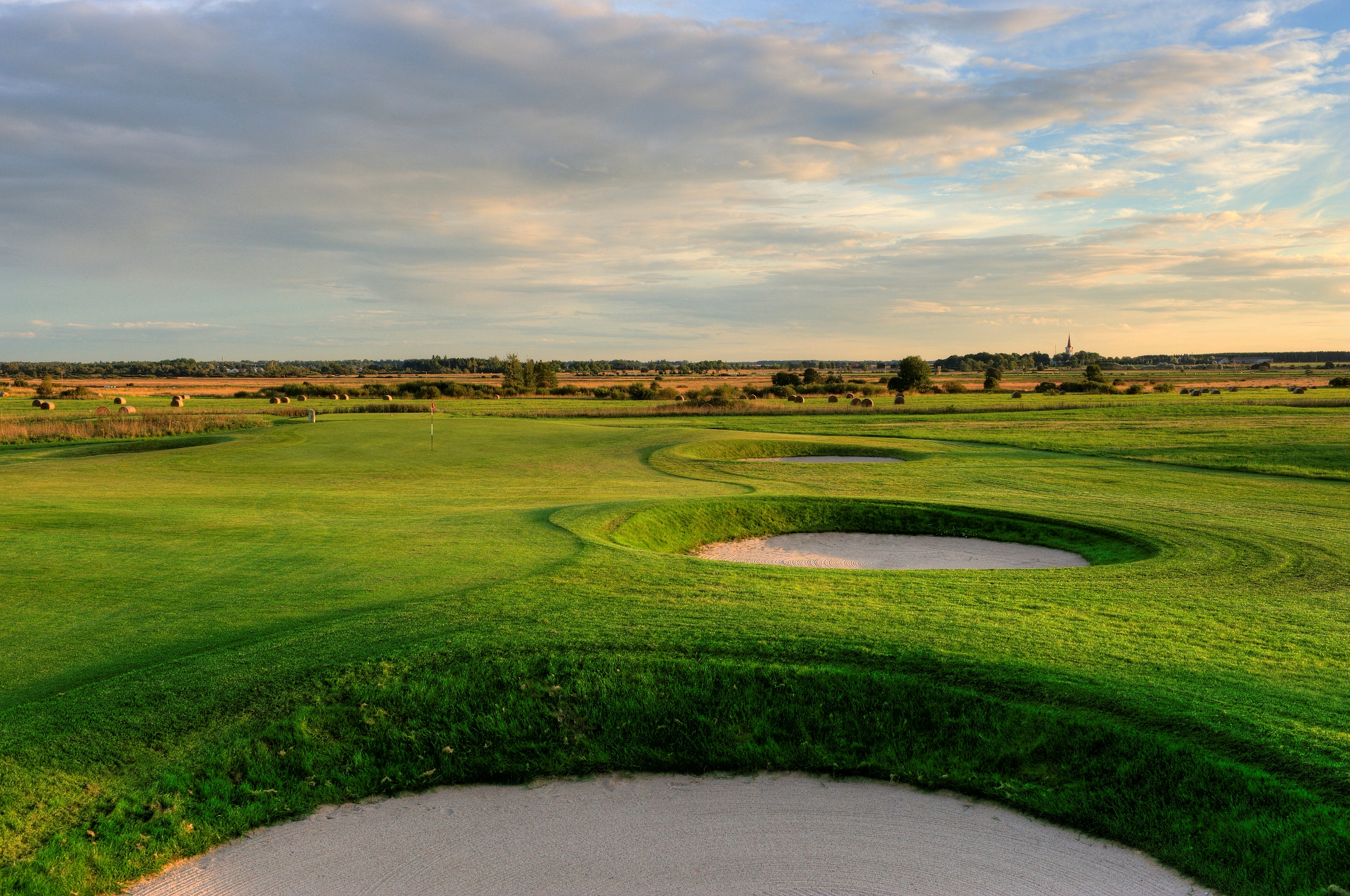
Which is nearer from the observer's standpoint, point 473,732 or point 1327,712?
point 1327,712

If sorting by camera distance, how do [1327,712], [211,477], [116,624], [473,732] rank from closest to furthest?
[1327,712] < [473,732] < [116,624] < [211,477]

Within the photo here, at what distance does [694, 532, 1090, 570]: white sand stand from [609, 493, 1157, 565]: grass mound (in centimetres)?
22

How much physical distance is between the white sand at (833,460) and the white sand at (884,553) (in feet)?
38.0

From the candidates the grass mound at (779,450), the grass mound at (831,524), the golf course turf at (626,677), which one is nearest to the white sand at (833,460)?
the grass mound at (779,450)

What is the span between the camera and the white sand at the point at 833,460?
92.1ft

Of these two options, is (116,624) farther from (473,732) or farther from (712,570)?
(712,570)

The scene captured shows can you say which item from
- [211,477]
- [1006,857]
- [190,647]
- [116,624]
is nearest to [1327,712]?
[1006,857]

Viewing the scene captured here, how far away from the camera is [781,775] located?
21.0 ft

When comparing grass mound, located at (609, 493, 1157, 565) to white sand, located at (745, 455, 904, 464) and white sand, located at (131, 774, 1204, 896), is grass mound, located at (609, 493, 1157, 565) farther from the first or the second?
white sand, located at (745, 455, 904, 464)

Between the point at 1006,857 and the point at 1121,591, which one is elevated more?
the point at 1121,591

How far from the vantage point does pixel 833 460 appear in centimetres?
2980

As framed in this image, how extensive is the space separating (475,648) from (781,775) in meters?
3.03

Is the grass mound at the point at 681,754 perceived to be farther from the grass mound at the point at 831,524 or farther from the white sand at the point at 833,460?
the white sand at the point at 833,460

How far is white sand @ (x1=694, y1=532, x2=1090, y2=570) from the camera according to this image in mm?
14188
